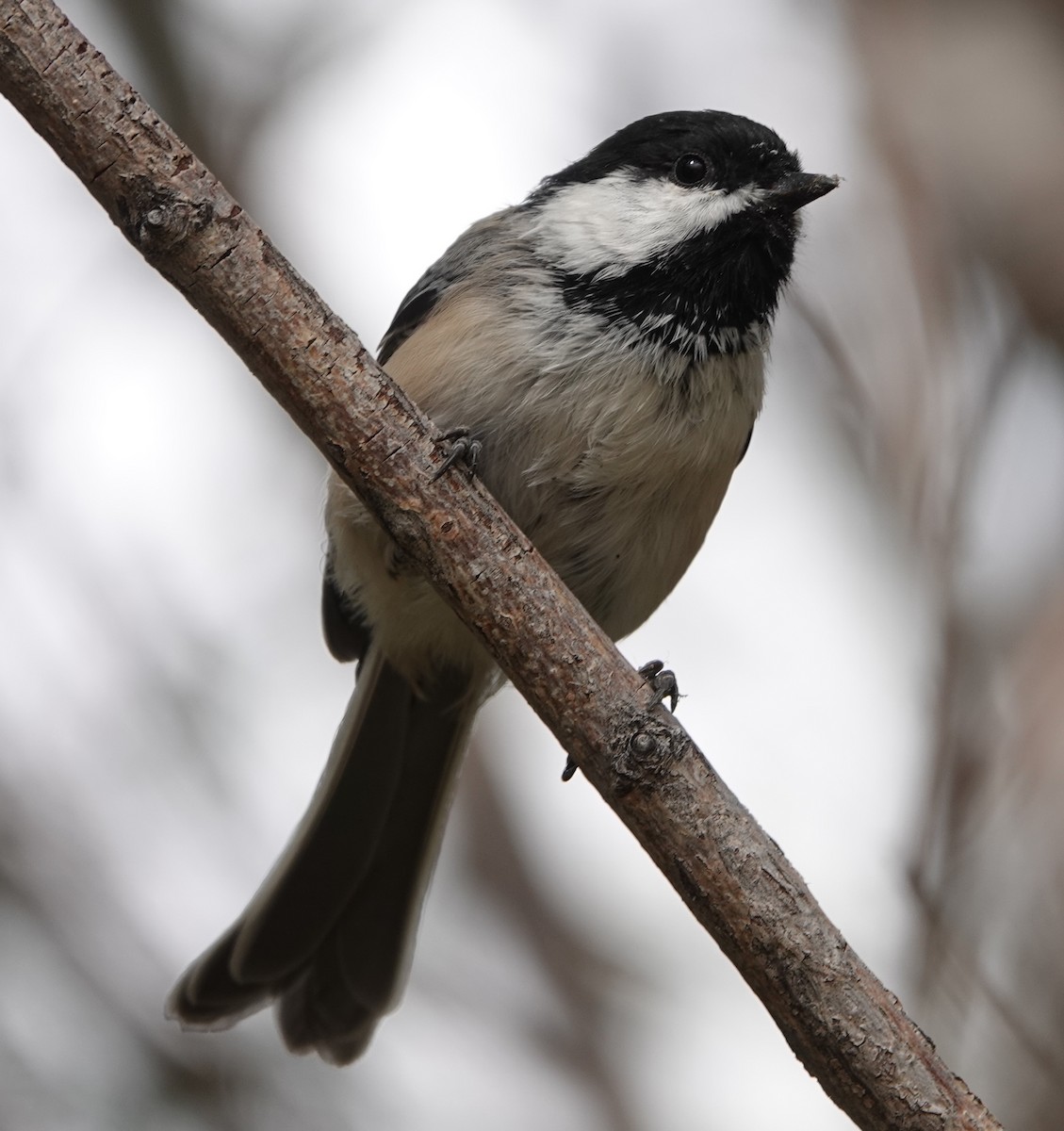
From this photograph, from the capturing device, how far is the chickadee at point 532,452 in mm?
2783

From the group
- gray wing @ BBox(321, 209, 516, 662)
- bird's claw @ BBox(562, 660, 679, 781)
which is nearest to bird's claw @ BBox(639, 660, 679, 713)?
bird's claw @ BBox(562, 660, 679, 781)

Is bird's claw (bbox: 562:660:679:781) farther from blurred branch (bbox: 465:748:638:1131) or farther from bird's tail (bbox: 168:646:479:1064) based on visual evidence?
blurred branch (bbox: 465:748:638:1131)

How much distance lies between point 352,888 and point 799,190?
6.87ft

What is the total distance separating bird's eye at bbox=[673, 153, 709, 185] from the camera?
310 centimetres

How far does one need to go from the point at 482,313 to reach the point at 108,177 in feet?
3.37

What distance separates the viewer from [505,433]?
2.77 metres

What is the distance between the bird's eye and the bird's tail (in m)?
1.39

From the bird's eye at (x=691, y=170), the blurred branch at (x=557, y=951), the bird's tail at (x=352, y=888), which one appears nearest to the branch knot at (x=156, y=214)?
the bird's eye at (x=691, y=170)

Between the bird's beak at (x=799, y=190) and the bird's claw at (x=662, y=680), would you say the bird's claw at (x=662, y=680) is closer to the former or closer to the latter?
the bird's claw at (x=662, y=680)

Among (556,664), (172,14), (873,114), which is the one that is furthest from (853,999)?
(172,14)

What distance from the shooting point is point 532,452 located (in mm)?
2777

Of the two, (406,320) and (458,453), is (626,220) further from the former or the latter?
(458,453)

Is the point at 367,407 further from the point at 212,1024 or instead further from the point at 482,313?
the point at 212,1024

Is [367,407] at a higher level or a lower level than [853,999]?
higher
